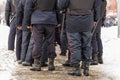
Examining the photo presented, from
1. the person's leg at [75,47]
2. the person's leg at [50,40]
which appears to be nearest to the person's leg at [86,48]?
the person's leg at [75,47]

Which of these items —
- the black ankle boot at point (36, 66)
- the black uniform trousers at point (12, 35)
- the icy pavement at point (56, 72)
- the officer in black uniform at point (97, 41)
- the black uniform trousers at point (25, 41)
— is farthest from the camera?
the black uniform trousers at point (12, 35)

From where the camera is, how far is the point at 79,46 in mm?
8469

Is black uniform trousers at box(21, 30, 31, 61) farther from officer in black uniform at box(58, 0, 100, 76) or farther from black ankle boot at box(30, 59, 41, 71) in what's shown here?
officer in black uniform at box(58, 0, 100, 76)

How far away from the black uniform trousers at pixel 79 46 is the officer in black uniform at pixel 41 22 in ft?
1.98

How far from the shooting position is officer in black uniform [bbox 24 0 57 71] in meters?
8.86

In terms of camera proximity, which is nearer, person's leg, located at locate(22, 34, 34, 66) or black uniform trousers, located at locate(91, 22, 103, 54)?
person's leg, located at locate(22, 34, 34, 66)

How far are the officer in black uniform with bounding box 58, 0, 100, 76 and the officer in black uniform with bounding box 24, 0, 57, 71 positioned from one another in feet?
1.62

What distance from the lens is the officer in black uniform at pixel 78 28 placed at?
8445 millimetres

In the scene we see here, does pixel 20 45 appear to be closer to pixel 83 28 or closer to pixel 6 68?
pixel 6 68

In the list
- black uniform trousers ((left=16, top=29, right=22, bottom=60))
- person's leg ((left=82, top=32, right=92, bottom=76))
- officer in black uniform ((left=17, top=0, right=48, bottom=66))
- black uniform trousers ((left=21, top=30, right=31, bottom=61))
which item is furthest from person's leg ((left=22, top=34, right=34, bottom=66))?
person's leg ((left=82, top=32, right=92, bottom=76))

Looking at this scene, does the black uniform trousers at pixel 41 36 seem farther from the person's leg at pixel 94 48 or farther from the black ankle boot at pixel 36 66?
the person's leg at pixel 94 48

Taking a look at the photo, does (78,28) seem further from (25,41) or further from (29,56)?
(25,41)

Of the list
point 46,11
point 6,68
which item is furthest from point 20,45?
point 46,11

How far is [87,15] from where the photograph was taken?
852 centimetres
